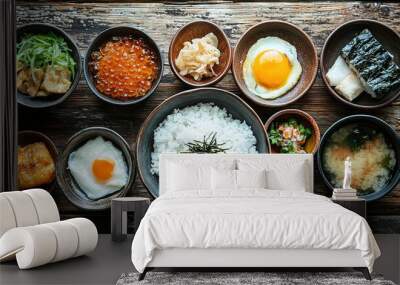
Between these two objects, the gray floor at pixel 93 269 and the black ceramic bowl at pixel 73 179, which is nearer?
the gray floor at pixel 93 269

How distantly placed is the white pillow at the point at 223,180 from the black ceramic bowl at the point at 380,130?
1094 mm

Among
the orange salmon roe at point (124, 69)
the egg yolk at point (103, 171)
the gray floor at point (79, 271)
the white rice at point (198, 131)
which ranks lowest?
the gray floor at point (79, 271)

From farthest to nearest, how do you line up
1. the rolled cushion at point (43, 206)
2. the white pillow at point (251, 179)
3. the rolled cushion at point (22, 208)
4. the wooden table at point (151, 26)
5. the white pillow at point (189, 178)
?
the wooden table at point (151, 26) → the white pillow at point (189, 178) → the white pillow at point (251, 179) → the rolled cushion at point (43, 206) → the rolled cushion at point (22, 208)

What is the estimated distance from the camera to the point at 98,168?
24.1 ft

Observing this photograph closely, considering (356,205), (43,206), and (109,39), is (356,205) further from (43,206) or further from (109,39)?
(109,39)

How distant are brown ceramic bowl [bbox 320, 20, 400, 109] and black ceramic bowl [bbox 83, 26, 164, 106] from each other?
1.73 m

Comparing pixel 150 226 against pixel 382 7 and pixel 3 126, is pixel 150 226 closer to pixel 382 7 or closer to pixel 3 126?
pixel 3 126

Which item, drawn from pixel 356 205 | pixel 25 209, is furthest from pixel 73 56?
pixel 356 205

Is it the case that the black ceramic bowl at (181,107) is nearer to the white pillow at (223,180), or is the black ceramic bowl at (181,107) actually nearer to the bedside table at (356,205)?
the white pillow at (223,180)

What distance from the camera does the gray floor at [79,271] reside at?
4992 mm

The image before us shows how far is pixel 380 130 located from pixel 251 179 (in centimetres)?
165

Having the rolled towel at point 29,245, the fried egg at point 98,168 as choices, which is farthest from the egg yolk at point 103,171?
the rolled towel at point 29,245

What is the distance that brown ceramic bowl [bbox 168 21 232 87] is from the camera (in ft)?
23.9

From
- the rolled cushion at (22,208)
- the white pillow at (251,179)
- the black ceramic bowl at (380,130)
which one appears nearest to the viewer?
the rolled cushion at (22,208)
